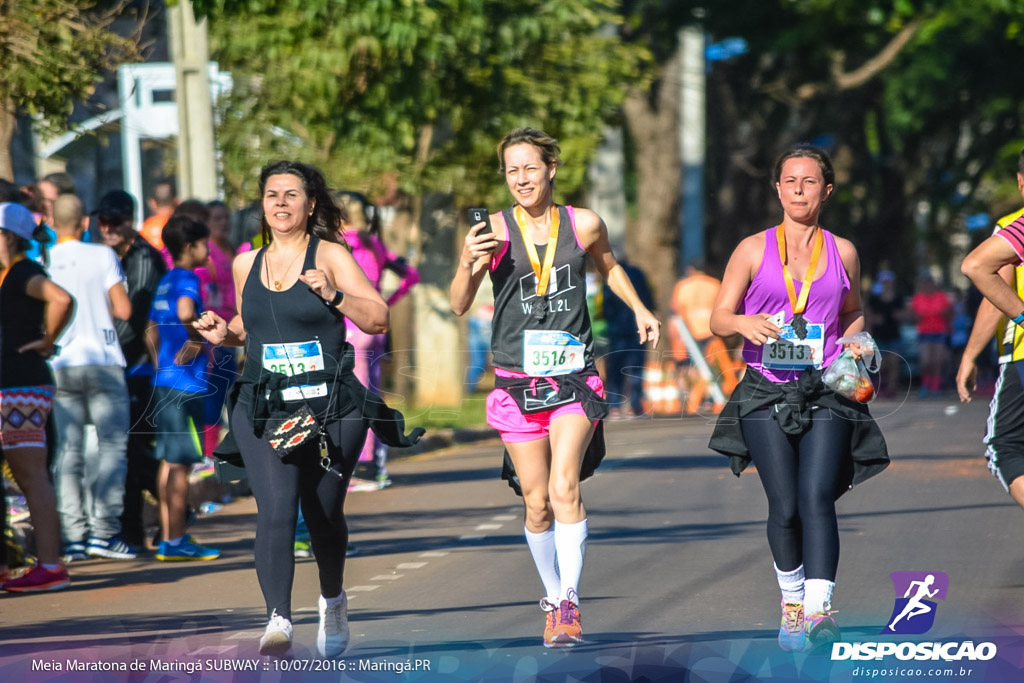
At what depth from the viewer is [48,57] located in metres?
9.65

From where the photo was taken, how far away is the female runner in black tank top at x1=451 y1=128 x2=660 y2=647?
6406 millimetres

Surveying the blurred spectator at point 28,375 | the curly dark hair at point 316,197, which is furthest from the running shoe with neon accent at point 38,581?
the curly dark hair at point 316,197

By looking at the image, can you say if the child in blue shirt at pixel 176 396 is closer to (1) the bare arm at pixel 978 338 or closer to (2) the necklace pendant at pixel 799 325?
(2) the necklace pendant at pixel 799 325

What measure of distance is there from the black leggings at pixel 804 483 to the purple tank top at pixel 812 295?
222 millimetres

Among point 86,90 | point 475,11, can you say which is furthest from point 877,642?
point 475,11

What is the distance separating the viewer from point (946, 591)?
25.5ft

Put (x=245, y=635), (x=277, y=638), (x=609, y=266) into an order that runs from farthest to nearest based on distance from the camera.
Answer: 1. (x=245, y=635)
2. (x=609, y=266)
3. (x=277, y=638)

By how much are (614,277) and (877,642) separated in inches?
70.2

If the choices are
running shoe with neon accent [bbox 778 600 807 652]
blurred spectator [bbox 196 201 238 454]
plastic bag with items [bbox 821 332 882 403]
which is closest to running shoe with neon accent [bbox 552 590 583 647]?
running shoe with neon accent [bbox 778 600 807 652]

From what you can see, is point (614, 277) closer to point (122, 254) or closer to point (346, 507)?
point (122, 254)

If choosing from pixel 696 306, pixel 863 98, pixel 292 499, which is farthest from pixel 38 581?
pixel 863 98

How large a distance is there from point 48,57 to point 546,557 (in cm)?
489

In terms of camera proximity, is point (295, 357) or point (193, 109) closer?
point (295, 357)

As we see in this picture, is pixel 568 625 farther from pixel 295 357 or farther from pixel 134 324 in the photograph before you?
pixel 134 324
